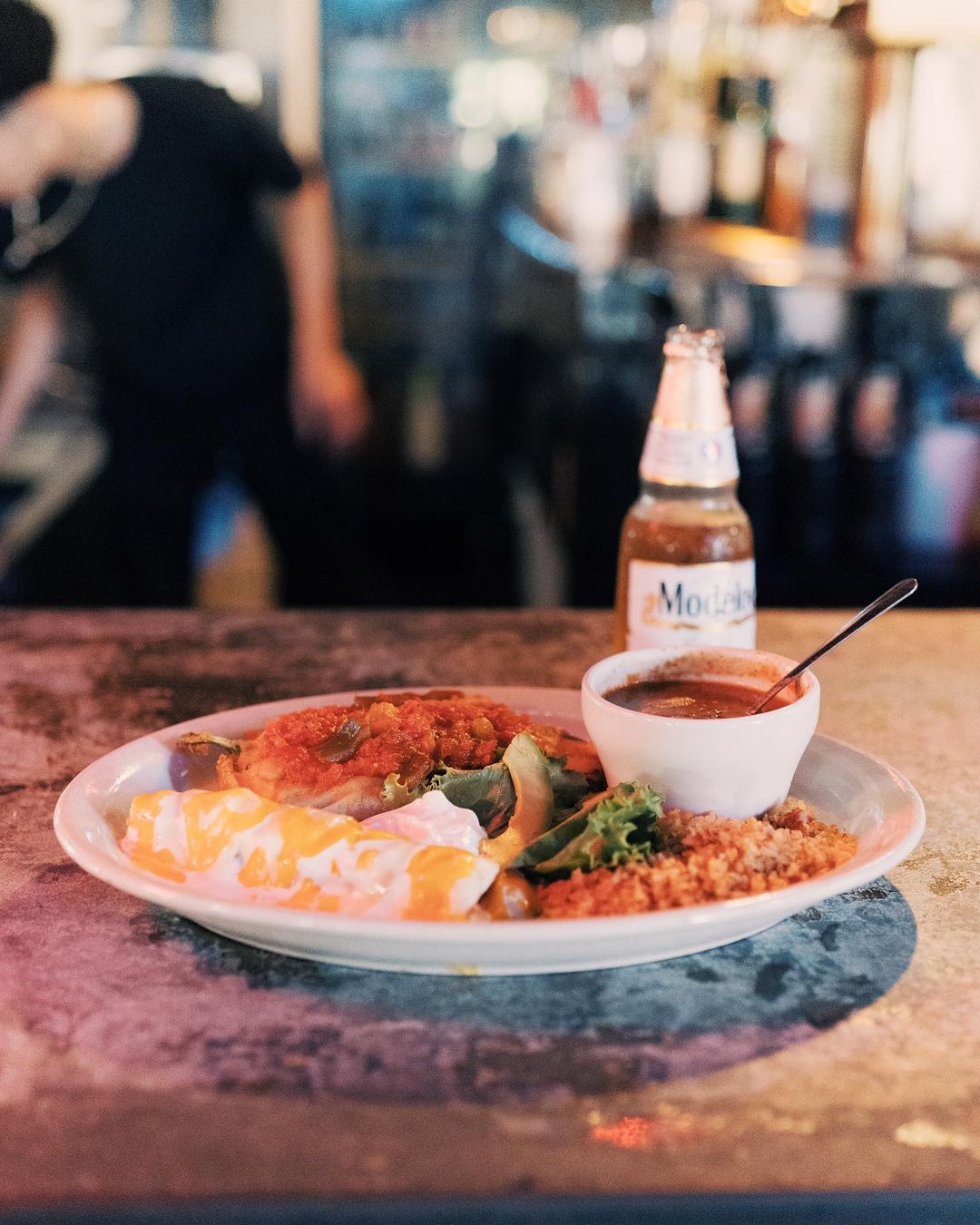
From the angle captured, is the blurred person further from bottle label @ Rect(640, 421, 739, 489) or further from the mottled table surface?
the mottled table surface

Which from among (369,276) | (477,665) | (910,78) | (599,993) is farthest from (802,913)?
(369,276)

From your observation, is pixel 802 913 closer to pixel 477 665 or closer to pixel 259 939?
pixel 259 939

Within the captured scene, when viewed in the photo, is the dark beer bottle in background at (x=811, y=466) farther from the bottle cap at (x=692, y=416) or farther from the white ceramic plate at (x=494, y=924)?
the white ceramic plate at (x=494, y=924)

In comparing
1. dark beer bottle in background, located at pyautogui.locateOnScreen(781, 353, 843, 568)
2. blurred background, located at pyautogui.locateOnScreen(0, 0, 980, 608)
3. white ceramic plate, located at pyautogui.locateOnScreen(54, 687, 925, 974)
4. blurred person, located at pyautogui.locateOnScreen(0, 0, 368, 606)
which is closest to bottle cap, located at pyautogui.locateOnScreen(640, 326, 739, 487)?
white ceramic plate, located at pyautogui.locateOnScreen(54, 687, 925, 974)

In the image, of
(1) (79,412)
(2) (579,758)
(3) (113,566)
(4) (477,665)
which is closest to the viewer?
(2) (579,758)

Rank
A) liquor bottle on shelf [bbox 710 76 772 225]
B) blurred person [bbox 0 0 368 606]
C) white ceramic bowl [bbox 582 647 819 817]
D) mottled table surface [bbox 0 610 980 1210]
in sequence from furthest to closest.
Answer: liquor bottle on shelf [bbox 710 76 772 225]
blurred person [bbox 0 0 368 606]
white ceramic bowl [bbox 582 647 819 817]
mottled table surface [bbox 0 610 980 1210]

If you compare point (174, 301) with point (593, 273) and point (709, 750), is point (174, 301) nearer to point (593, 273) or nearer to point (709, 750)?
point (593, 273)

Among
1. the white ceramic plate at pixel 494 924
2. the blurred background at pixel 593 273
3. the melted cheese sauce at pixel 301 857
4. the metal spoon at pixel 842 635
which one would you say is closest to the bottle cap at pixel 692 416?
the metal spoon at pixel 842 635

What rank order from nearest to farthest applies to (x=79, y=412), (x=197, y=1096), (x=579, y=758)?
(x=197, y=1096)
(x=579, y=758)
(x=79, y=412)
